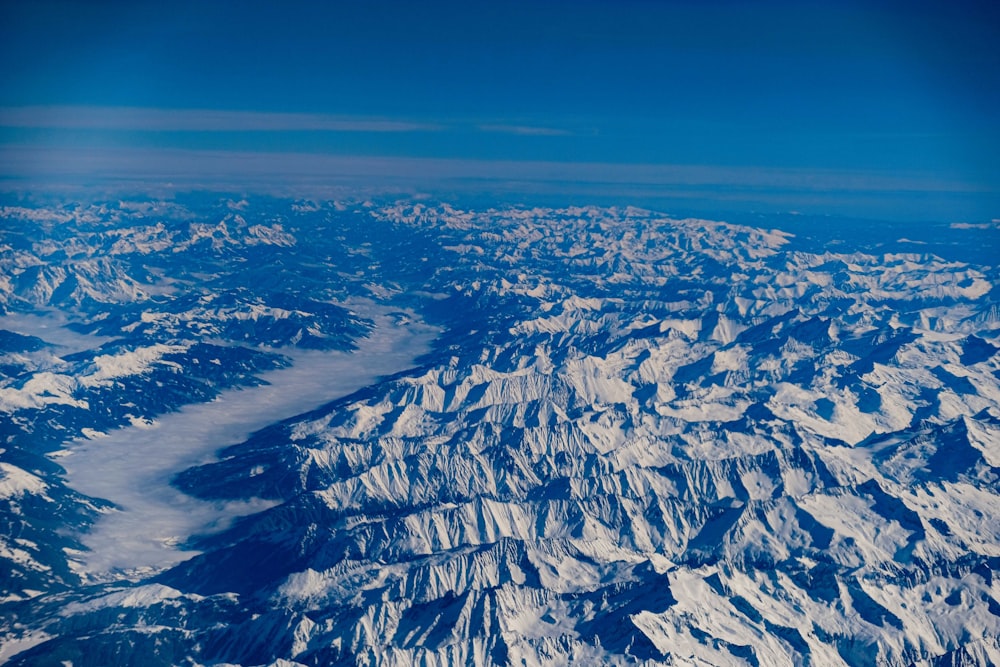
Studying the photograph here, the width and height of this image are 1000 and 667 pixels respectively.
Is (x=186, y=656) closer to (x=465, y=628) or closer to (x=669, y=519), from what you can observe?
(x=465, y=628)

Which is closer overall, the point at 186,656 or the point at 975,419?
the point at 186,656

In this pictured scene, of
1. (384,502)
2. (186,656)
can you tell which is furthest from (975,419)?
(186,656)

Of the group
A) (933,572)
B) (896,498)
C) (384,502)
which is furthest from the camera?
(384,502)

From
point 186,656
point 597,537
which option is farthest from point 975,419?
point 186,656

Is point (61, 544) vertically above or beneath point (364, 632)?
beneath

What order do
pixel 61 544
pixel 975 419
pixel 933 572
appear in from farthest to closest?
1. pixel 975 419
2. pixel 61 544
3. pixel 933 572

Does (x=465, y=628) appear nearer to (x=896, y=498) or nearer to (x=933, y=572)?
(x=933, y=572)

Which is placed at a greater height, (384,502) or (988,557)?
(988,557)

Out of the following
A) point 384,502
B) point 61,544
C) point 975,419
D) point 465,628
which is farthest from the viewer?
point 975,419

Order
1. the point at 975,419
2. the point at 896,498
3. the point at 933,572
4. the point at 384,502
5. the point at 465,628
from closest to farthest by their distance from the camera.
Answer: the point at 465,628 → the point at 933,572 → the point at 896,498 → the point at 384,502 → the point at 975,419
